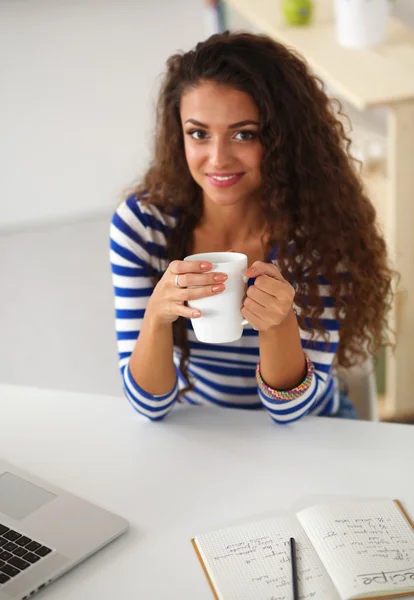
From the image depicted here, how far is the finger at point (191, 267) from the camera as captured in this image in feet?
3.09

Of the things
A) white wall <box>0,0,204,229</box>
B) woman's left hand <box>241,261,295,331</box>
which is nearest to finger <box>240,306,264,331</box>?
woman's left hand <box>241,261,295,331</box>

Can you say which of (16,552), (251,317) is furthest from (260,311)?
(16,552)

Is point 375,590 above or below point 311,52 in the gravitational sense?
below

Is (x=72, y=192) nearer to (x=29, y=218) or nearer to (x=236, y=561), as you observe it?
(x=29, y=218)

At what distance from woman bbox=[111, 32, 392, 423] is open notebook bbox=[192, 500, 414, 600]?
0.81 feet

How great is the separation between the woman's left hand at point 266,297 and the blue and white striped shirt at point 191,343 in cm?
19

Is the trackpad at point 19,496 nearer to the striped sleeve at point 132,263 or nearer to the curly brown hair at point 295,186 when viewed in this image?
the striped sleeve at point 132,263

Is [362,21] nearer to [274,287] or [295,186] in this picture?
[295,186]

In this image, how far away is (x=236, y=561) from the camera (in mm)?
841

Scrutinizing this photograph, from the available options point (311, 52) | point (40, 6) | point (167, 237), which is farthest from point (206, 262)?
point (40, 6)

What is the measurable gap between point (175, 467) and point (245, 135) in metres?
0.52

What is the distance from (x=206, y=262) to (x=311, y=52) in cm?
131

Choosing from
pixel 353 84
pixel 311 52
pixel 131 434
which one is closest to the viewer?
pixel 131 434

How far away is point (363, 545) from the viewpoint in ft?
2.78
